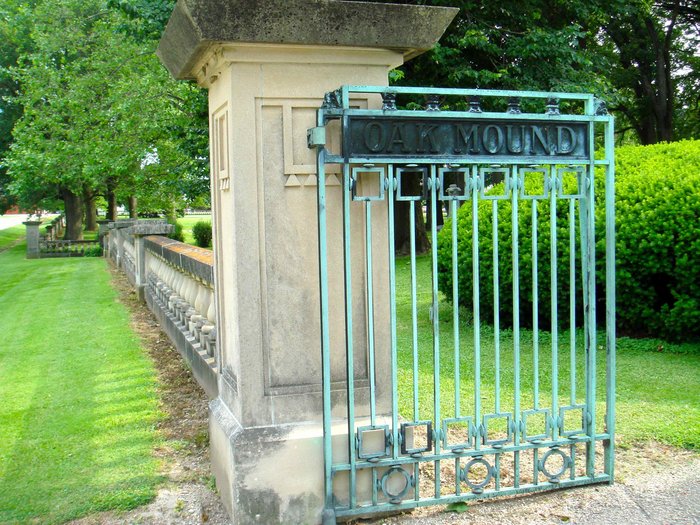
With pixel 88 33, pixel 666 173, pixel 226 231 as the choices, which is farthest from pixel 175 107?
pixel 226 231

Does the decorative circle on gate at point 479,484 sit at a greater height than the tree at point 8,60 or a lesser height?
lesser

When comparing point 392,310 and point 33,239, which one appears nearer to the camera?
point 392,310

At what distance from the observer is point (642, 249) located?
7305 mm

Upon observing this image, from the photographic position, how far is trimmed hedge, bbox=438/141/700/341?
7.20 metres

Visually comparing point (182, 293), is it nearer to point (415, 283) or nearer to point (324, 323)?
point (324, 323)

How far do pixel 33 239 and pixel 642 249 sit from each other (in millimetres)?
26230

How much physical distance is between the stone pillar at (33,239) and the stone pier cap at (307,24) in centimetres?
2715

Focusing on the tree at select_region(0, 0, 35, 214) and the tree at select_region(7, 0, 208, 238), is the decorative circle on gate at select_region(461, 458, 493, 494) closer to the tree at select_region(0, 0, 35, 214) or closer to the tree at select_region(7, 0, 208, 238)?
the tree at select_region(7, 0, 208, 238)

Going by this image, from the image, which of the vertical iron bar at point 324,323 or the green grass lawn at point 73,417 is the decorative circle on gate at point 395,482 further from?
the green grass lawn at point 73,417

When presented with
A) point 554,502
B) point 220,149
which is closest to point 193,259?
point 220,149

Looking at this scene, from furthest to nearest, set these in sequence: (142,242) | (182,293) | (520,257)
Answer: (142,242), (182,293), (520,257)

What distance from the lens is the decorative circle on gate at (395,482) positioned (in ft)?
12.2

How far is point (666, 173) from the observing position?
25.5ft

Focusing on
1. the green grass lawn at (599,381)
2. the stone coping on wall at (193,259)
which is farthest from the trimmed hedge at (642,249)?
the stone coping on wall at (193,259)
